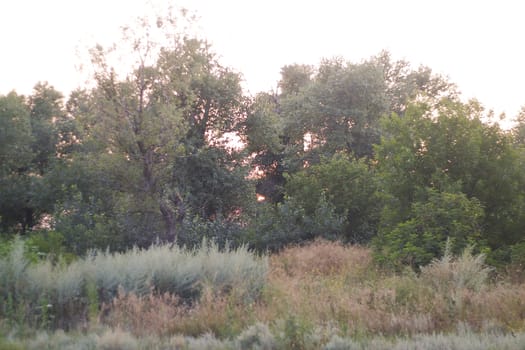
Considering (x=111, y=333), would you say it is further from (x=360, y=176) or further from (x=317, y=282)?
(x=360, y=176)

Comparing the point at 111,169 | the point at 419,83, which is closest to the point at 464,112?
the point at 111,169

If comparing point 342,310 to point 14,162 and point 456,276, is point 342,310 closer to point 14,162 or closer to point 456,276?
point 456,276

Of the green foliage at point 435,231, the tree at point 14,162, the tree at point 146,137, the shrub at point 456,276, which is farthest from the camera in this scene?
the tree at point 14,162

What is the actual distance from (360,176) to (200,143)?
662 centimetres

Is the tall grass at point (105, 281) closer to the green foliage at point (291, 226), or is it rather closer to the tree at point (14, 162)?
the green foliage at point (291, 226)

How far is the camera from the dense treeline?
12.7m

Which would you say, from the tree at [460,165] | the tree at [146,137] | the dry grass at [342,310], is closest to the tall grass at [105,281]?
the dry grass at [342,310]

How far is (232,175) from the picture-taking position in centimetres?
2100

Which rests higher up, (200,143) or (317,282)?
(200,143)

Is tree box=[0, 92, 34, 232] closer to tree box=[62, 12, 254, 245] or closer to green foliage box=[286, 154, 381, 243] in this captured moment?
tree box=[62, 12, 254, 245]

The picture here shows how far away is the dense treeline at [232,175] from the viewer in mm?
12742

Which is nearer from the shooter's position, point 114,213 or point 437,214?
point 437,214

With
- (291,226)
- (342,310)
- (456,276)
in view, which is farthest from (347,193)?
(342,310)

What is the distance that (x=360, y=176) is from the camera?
19406 mm
